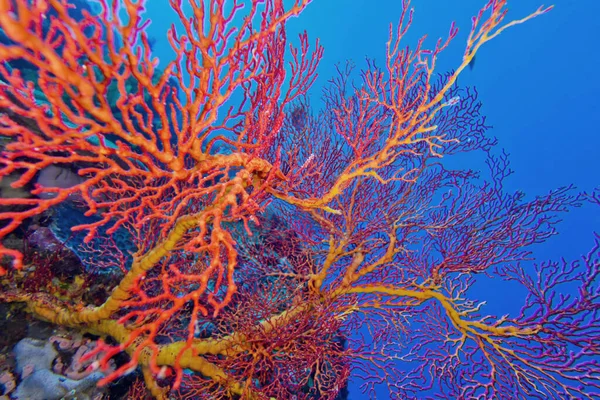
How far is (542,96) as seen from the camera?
4891 cm

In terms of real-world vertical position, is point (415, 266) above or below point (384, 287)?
above

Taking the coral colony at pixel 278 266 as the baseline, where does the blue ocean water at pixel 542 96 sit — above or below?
above

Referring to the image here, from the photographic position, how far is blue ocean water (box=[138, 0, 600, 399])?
44625 millimetres

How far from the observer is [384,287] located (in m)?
4.18

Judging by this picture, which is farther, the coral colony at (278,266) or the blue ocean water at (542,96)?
the blue ocean water at (542,96)

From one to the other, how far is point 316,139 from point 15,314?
4.86m

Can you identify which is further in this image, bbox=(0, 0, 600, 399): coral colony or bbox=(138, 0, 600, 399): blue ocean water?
bbox=(138, 0, 600, 399): blue ocean water

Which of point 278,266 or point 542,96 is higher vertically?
point 542,96

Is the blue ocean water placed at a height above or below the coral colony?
above

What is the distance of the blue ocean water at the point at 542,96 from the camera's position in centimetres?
4462

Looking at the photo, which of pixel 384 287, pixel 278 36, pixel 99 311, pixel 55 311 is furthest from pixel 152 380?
pixel 278 36

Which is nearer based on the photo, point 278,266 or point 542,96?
point 278,266

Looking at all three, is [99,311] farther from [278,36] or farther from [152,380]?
[278,36]

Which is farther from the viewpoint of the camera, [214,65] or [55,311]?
[55,311]
